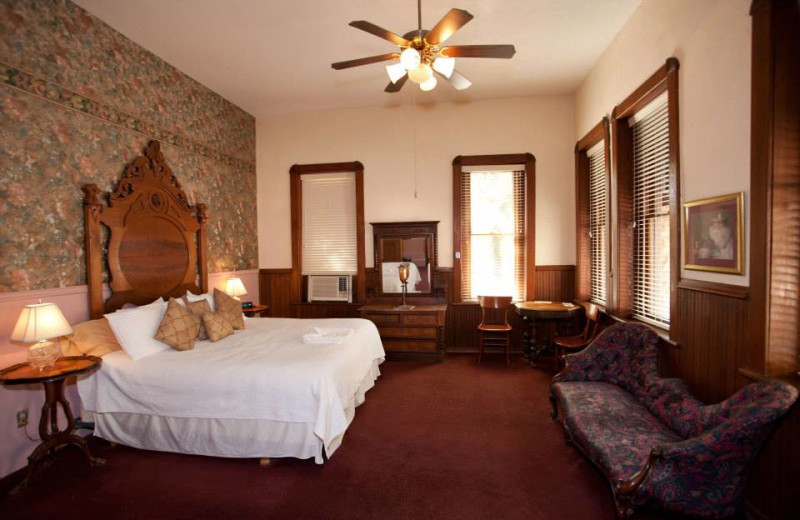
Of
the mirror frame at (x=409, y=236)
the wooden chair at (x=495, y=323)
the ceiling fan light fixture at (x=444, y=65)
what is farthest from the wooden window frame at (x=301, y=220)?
the ceiling fan light fixture at (x=444, y=65)

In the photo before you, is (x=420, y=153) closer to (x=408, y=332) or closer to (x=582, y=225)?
(x=582, y=225)

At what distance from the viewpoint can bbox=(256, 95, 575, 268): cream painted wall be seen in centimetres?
562

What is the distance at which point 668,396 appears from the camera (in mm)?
2590

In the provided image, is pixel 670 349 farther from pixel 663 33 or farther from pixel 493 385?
pixel 663 33

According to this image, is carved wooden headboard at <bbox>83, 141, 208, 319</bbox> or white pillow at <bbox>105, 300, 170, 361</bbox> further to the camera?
carved wooden headboard at <bbox>83, 141, 208, 319</bbox>

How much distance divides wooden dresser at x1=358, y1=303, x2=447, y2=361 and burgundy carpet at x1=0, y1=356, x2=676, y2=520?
164cm

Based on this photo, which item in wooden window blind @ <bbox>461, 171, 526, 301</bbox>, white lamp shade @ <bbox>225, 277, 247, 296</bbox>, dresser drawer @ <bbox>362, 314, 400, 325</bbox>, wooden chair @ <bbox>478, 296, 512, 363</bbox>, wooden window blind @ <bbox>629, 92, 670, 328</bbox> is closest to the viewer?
wooden window blind @ <bbox>629, 92, 670, 328</bbox>

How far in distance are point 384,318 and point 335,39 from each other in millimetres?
3406

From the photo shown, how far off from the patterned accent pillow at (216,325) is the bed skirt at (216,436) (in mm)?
899

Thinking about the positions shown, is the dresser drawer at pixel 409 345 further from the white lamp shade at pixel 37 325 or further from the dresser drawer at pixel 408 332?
the white lamp shade at pixel 37 325

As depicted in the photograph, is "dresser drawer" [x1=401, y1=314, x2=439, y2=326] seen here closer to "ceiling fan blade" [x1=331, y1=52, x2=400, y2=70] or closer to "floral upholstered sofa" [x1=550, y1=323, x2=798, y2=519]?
"floral upholstered sofa" [x1=550, y1=323, x2=798, y2=519]

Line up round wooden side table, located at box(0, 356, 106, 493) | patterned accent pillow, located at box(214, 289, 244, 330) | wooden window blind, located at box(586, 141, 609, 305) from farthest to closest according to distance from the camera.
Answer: wooden window blind, located at box(586, 141, 609, 305) → patterned accent pillow, located at box(214, 289, 244, 330) → round wooden side table, located at box(0, 356, 106, 493)

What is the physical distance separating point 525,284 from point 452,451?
3248mm

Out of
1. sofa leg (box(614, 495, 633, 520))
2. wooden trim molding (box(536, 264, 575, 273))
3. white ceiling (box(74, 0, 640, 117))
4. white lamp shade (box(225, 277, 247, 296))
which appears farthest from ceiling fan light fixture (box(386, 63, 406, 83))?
wooden trim molding (box(536, 264, 575, 273))
